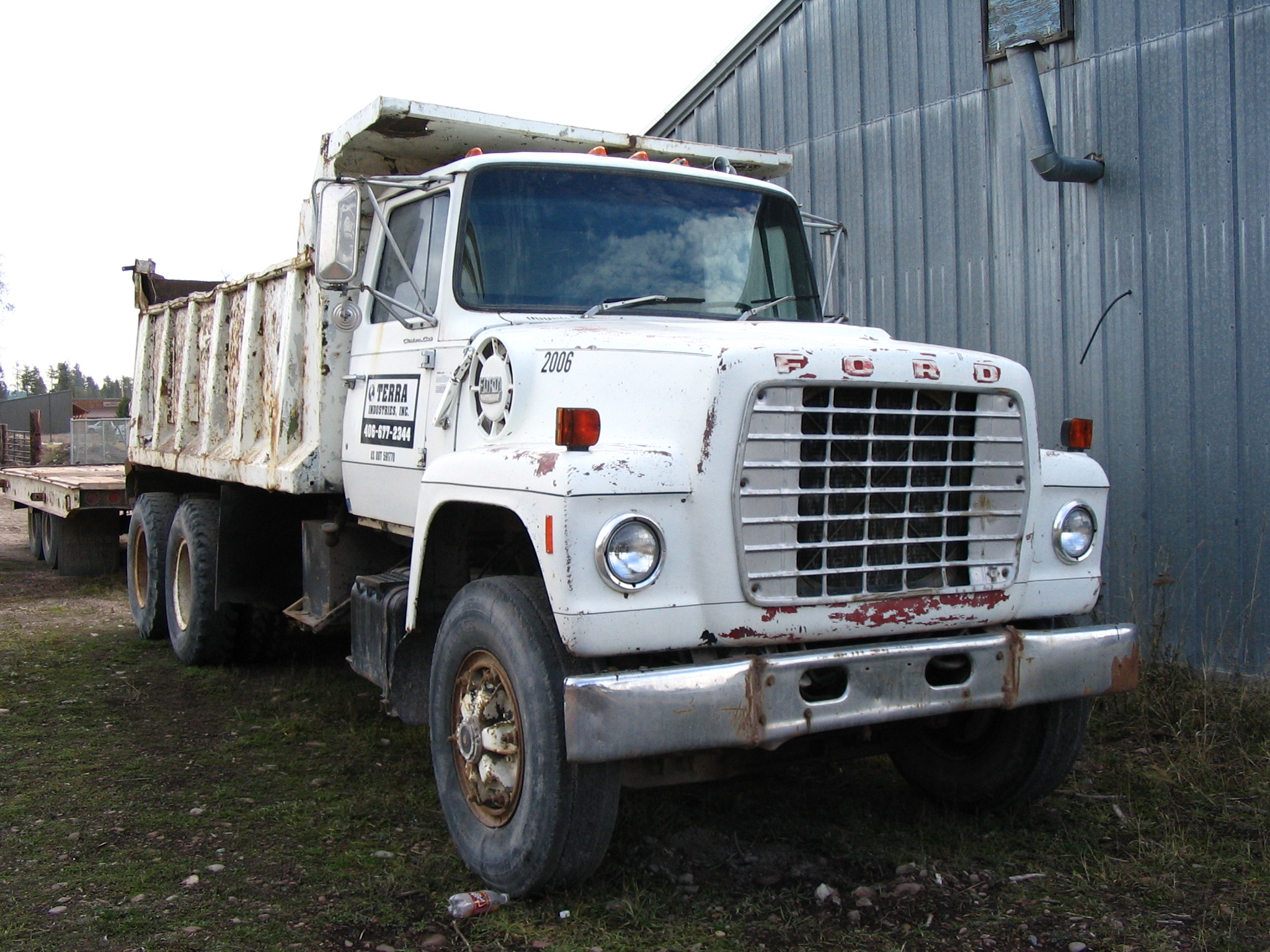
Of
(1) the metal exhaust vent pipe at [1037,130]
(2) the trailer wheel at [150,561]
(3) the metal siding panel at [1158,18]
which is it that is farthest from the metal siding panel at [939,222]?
(2) the trailer wheel at [150,561]

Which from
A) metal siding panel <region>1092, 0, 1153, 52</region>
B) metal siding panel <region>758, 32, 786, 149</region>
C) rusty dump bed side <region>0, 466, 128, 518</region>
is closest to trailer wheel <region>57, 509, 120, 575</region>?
rusty dump bed side <region>0, 466, 128, 518</region>

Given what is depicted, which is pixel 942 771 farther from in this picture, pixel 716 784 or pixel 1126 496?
pixel 1126 496

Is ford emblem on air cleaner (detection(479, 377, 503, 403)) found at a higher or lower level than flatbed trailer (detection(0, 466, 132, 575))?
higher

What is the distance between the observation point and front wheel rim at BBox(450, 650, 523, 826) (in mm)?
3723

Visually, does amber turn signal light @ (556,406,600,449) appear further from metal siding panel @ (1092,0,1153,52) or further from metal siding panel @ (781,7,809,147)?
metal siding panel @ (781,7,809,147)

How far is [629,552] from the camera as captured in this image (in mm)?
3350

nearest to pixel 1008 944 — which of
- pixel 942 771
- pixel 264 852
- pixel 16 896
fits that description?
pixel 942 771

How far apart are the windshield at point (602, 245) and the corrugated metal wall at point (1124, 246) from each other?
8.59ft

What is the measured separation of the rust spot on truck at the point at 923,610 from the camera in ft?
12.0

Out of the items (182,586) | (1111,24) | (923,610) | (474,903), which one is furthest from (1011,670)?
(182,586)

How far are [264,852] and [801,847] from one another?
6.42 ft

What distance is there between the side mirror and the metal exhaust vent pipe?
3.99 meters

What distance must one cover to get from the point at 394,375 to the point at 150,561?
401cm

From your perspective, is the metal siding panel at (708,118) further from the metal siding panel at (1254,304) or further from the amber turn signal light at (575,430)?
the amber turn signal light at (575,430)
